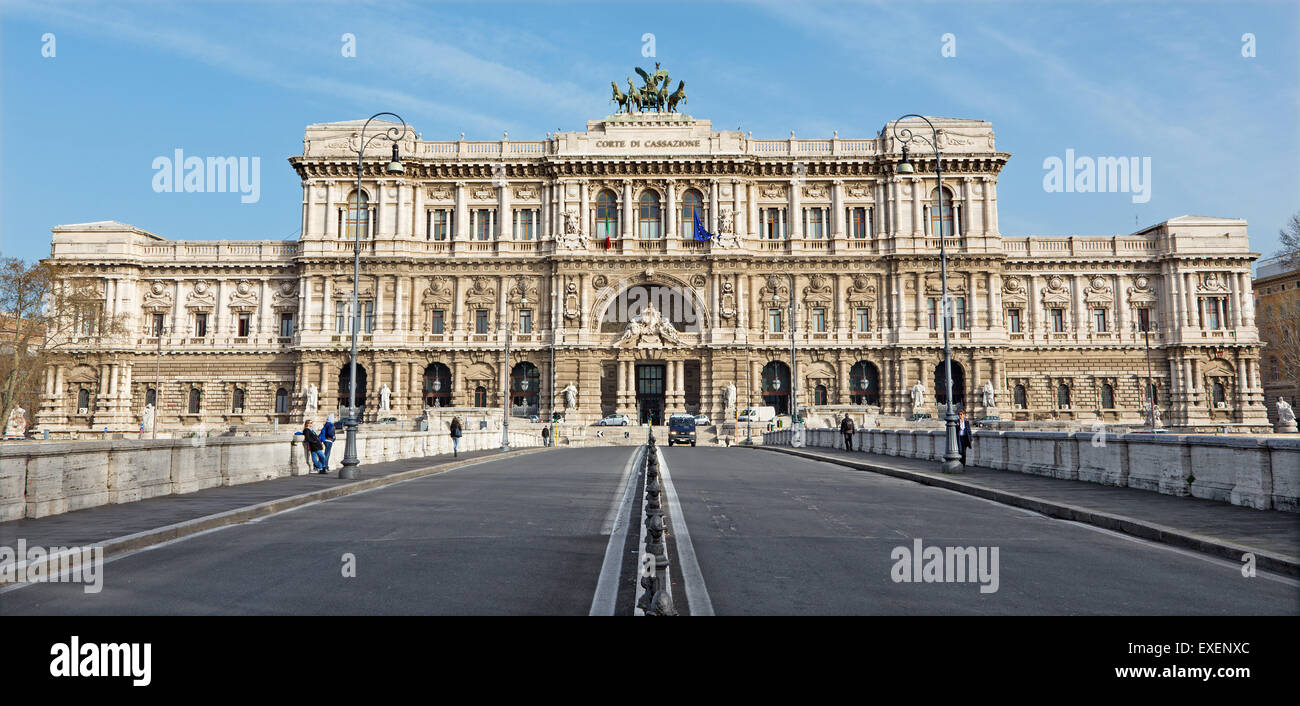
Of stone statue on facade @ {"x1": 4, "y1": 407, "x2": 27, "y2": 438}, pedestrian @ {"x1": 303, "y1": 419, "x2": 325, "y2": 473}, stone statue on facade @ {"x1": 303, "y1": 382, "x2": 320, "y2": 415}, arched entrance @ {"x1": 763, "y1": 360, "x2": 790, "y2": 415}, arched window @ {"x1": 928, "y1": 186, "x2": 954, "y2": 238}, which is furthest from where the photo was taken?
arched window @ {"x1": 928, "y1": 186, "x2": 954, "y2": 238}

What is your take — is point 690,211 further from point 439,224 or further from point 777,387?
point 439,224

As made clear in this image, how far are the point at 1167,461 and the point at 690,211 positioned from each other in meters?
50.2

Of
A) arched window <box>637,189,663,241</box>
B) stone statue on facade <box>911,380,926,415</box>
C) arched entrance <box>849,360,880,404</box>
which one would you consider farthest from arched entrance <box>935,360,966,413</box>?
arched window <box>637,189,663,241</box>

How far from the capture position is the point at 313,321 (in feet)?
202

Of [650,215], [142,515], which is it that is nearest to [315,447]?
A: [142,515]

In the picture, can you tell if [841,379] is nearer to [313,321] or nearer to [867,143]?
[867,143]

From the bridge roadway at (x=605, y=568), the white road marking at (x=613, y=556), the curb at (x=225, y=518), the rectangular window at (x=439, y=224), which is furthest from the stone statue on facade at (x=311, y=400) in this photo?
the white road marking at (x=613, y=556)

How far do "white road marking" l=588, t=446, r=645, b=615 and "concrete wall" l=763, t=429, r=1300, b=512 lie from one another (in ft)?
27.7

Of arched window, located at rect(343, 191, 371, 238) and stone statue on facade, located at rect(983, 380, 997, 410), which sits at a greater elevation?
arched window, located at rect(343, 191, 371, 238)

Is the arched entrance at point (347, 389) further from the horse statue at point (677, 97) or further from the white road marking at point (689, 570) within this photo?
the white road marking at point (689, 570)

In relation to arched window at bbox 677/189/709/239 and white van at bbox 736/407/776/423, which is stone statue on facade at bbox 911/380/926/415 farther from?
arched window at bbox 677/189/709/239

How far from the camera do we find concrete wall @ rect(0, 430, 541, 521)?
36.7ft

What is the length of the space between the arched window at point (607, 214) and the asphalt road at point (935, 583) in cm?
4905

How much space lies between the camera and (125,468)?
44.1ft
